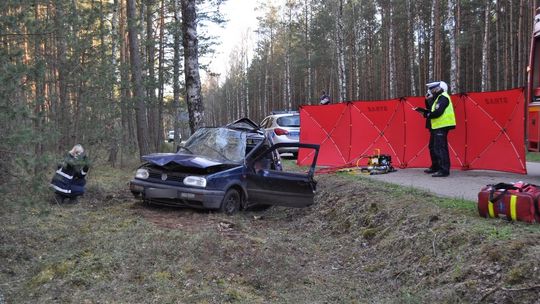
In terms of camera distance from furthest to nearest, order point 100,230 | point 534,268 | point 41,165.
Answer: point 100,230 < point 41,165 < point 534,268

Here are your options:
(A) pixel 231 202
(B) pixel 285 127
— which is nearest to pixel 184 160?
(A) pixel 231 202

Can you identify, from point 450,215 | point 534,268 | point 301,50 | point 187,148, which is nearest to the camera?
point 534,268

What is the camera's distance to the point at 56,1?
8109 millimetres

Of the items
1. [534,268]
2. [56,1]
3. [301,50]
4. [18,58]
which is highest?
[301,50]

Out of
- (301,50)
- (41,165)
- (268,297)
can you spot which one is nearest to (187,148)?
(41,165)

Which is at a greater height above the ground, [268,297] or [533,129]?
[533,129]

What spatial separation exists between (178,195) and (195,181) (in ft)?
1.20

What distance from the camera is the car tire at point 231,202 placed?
812 centimetres

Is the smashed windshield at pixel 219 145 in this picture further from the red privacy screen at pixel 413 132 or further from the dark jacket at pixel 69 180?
the red privacy screen at pixel 413 132

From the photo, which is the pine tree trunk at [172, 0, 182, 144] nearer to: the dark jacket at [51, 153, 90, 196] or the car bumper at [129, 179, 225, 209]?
the dark jacket at [51, 153, 90, 196]

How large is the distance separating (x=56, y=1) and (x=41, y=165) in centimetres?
402

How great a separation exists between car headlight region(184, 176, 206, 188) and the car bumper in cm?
9

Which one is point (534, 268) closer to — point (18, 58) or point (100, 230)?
point (100, 230)

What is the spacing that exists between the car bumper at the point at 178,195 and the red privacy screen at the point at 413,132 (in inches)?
227
